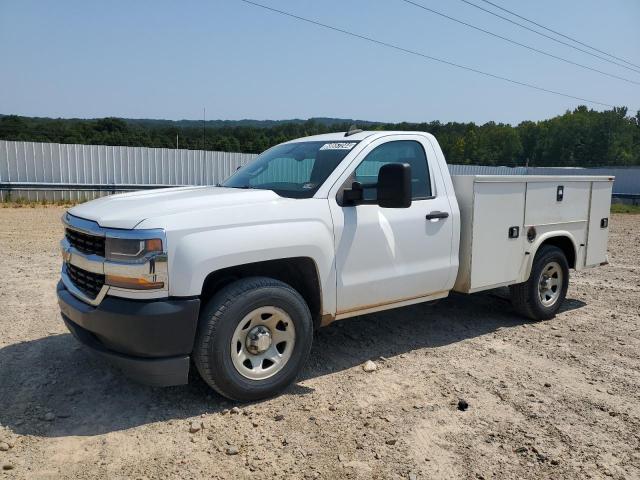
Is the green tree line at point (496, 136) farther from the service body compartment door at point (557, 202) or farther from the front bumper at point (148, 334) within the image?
the front bumper at point (148, 334)

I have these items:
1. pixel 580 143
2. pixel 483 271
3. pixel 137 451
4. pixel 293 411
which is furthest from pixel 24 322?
pixel 580 143

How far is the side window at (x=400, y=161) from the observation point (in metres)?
4.42

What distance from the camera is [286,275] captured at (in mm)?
4168

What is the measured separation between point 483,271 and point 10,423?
163 inches

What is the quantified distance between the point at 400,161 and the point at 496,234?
4.25 feet

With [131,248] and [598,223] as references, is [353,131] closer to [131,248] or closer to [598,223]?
[131,248]

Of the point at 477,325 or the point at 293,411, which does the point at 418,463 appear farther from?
the point at 477,325

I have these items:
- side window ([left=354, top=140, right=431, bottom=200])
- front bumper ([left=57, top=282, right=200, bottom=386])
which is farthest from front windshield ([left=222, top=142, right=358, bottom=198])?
front bumper ([left=57, top=282, right=200, bottom=386])

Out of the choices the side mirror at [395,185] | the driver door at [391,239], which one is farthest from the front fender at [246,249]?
the side mirror at [395,185]

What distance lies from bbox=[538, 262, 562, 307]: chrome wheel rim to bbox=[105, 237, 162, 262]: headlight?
4.40 metres

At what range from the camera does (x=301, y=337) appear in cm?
393

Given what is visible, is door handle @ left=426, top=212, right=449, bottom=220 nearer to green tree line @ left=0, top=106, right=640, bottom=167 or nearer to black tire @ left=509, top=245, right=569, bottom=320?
black tire @ left=509, top=245, right=569, bottom=320

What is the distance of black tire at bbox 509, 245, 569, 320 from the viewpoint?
5.75m

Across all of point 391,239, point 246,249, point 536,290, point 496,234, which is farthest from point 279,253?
point 536,290
